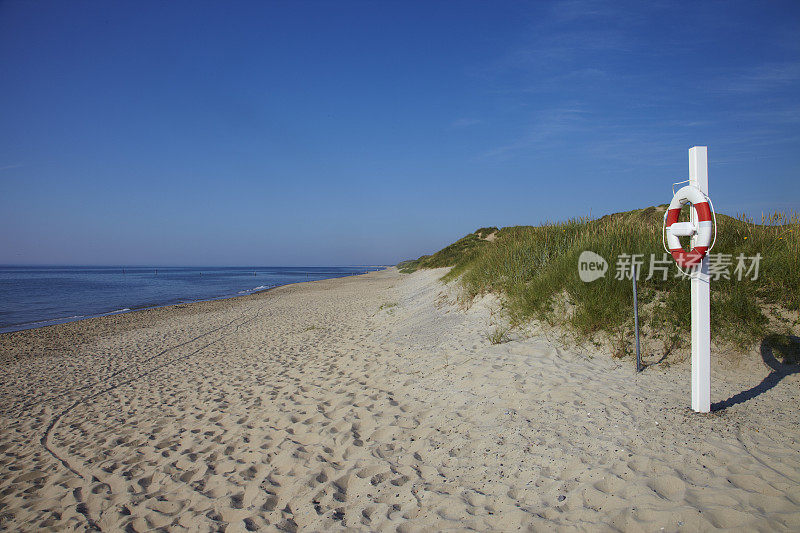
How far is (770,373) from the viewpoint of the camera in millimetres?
4805

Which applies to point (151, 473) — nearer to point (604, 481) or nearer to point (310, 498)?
point (310, 498)

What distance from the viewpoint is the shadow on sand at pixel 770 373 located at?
4189 mm

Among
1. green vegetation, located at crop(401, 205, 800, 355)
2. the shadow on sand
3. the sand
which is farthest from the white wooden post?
green vegetation, located at crop(401, 205, 800, 355)

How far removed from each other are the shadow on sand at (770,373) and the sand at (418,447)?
57mm

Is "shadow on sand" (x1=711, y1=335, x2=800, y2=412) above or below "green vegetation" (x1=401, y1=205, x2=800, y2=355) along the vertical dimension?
below

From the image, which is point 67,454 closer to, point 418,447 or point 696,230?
point 418,447

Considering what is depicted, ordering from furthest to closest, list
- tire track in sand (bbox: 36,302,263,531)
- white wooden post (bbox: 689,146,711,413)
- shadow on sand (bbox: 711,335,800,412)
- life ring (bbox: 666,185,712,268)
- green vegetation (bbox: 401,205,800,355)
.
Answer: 1. green vegetation (bbox: 401,205,800,355)
2. shadow on sand (bbox: 711,335,800,412)
3. tire track in sand (bbox: 36,302,263,531)
4. white wooden post (bbox: 689,146,711,413)
5. life ring (bbox: 666,185,712,268)

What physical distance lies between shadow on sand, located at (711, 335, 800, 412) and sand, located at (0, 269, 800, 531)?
0.19 ft

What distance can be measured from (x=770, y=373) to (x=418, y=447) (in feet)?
14.6

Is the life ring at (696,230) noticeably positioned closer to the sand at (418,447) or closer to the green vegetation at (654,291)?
the sand at (418,447)

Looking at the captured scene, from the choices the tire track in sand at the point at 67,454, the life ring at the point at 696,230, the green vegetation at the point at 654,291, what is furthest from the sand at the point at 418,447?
the life ring at the point at 696,230

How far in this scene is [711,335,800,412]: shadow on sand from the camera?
419 cm

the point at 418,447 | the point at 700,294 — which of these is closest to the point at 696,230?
the point at 700,294

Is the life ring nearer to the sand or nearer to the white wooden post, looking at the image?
the white wooden post
